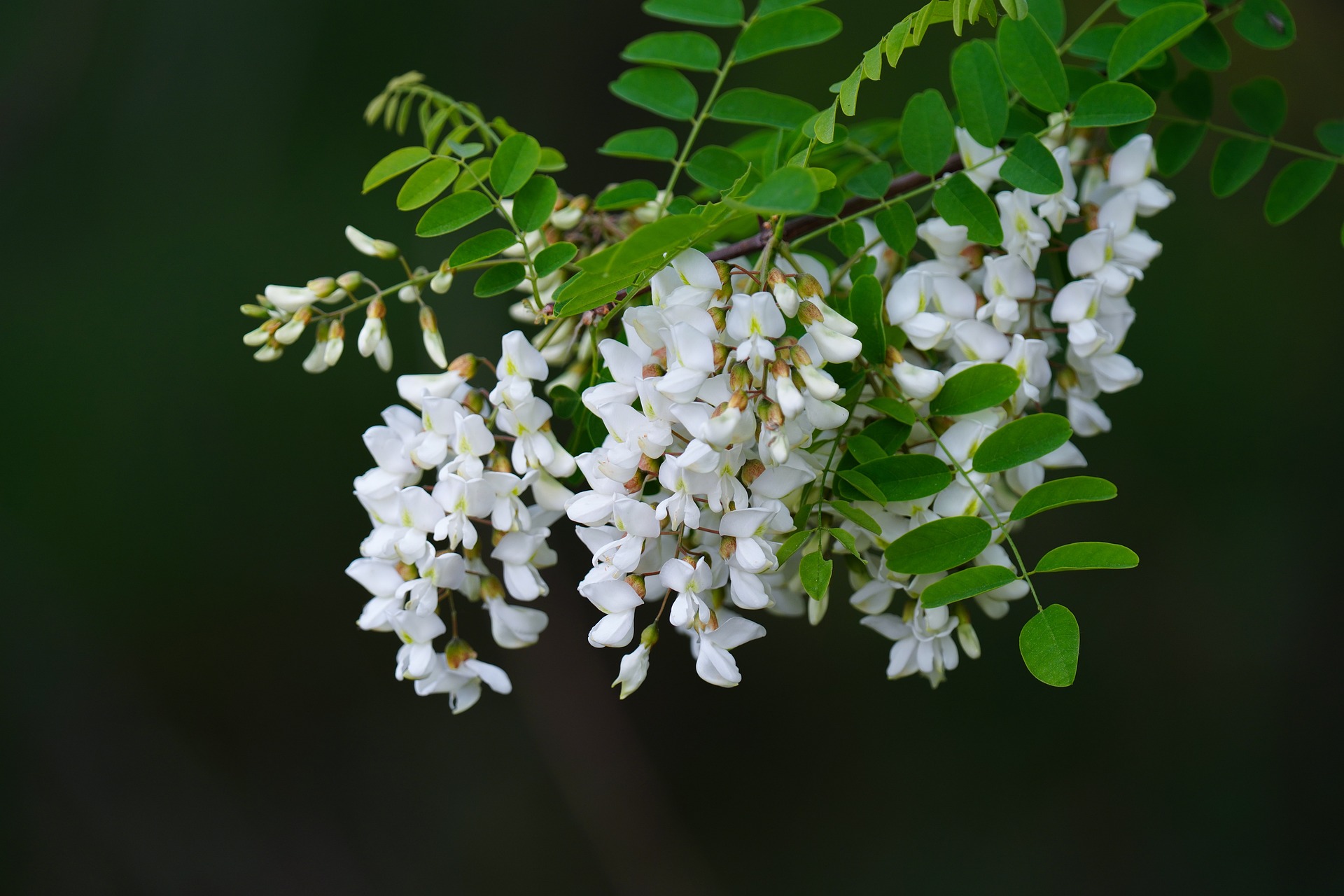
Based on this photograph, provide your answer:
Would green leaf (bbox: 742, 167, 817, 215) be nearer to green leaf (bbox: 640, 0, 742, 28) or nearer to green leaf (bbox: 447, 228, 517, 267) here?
green leaf (bbox: 447, 228, 517, 267)

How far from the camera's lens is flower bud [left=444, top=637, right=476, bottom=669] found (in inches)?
27.4

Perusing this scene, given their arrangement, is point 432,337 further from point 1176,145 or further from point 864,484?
point 1176,145

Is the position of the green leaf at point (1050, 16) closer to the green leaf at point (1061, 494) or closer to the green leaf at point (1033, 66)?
the green leaf at point (1033, 66)

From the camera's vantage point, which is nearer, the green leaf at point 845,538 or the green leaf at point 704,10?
the green leaf at point 845,538

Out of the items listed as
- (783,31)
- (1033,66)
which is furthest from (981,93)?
(783,31)

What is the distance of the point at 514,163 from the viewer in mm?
640


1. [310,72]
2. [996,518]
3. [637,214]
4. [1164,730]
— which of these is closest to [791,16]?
[637,214]

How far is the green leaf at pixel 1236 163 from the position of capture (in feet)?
2.65

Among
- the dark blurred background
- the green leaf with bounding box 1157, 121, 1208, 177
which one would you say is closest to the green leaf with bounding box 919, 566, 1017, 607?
the green leaf with bounding box 1157, 121, 1208, 177

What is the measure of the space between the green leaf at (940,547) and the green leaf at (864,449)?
5cm

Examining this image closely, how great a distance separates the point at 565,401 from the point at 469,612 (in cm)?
128

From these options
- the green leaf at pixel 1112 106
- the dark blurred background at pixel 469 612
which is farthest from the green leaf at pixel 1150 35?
the dark blurred background at pixel 469 612

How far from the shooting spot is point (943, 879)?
2.09 metres

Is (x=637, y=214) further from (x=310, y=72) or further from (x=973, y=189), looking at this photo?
(x=310, y=72)
